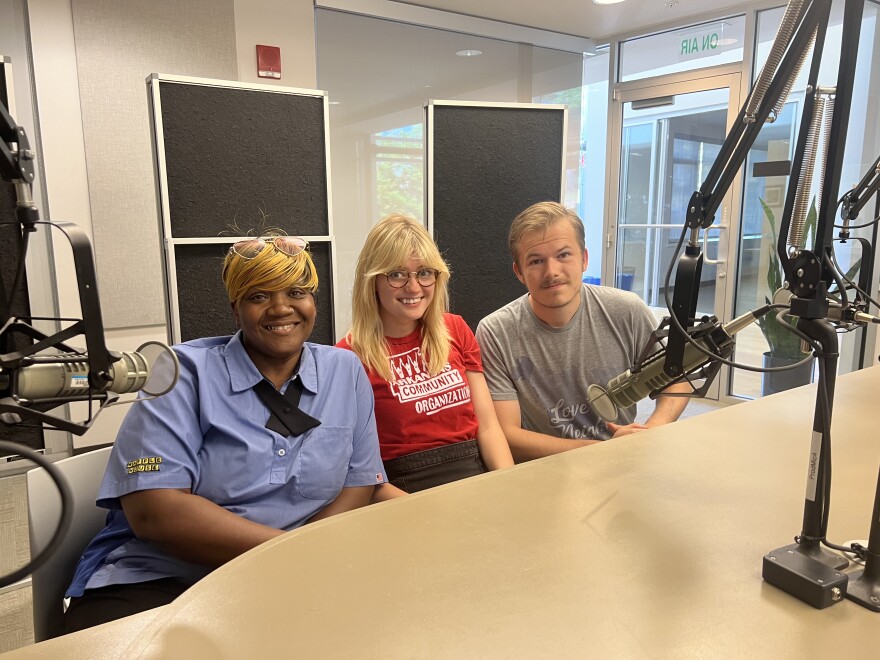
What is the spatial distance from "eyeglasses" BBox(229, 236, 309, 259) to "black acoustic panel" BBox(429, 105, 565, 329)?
182 cm

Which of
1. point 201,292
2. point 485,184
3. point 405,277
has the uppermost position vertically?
point 485,184

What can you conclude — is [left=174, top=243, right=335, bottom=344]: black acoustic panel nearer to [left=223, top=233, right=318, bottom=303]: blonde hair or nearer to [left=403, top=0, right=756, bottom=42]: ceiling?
[left=223, top=233, right=318, bottom=303]: blonde hair

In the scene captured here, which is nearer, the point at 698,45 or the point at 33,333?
the point at 33,333

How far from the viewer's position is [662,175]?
496 cm

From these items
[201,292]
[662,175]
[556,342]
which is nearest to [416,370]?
[556,342]

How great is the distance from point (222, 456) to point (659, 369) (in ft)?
3.01

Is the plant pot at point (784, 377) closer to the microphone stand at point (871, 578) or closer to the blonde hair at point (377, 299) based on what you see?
the blonde hair at point (377, 299)

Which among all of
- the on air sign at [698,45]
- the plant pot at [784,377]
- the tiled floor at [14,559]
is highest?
the on air sign at [698,45]

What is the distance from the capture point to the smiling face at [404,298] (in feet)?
5.89

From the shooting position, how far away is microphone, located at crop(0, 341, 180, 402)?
2.03ft

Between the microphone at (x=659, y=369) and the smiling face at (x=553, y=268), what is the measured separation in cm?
82

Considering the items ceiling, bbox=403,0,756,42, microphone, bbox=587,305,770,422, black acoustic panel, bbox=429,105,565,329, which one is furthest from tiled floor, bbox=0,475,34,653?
ceiling, bbox=403,0,756,42

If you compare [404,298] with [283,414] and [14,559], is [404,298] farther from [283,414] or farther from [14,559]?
[14,559]

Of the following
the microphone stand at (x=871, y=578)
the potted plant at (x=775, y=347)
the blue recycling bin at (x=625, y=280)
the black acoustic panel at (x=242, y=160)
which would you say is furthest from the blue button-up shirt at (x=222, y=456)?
the blue recycling bin at (x=625, y=280)
